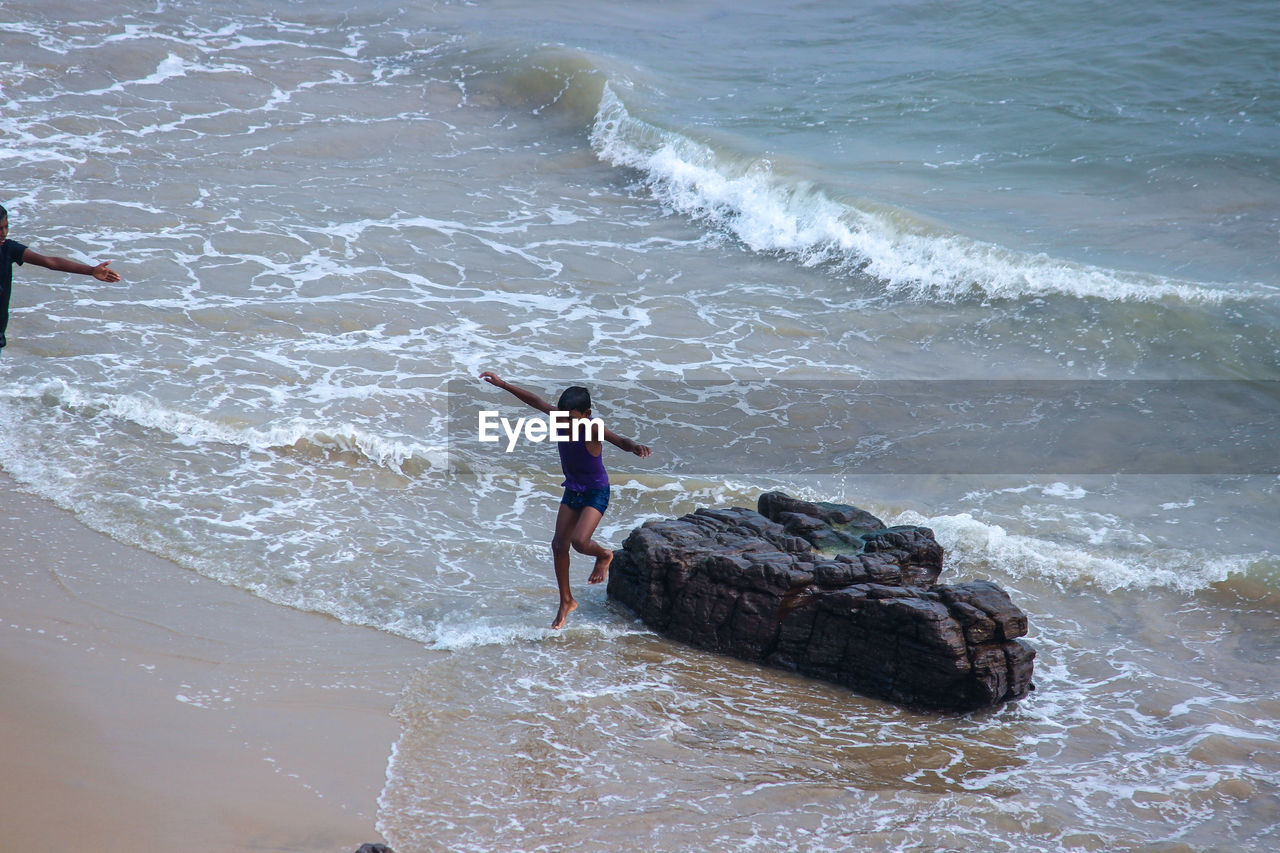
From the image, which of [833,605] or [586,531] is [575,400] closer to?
[586,531]

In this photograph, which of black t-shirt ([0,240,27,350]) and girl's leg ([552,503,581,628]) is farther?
girl's leg ([552,503,581,628])

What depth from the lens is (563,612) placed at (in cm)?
650

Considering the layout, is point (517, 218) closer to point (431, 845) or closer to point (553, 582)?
point (553, 582)

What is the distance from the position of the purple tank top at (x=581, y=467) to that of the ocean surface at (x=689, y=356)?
2.87 feet

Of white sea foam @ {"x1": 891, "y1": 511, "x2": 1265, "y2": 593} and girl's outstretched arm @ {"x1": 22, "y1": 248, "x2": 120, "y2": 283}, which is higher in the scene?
girl's outstretched arm @ {"x1": 22, "y1": 248, "x2": 120, "y2": 283}

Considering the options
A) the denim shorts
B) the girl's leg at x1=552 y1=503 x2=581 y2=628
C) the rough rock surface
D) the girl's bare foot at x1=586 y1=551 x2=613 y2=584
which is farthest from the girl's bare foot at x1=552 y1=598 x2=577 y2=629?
the denim shorts

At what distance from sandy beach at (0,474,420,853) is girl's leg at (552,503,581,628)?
0.93 meters

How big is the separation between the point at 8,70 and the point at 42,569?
15229 mm

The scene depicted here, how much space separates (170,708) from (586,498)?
2.54 m

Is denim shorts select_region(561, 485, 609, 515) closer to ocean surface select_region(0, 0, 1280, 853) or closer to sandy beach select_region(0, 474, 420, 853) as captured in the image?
ocean surface select_region(0, 0, 1280, 853)

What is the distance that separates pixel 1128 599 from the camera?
24.3 feet

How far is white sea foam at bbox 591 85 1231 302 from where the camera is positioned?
481 inches

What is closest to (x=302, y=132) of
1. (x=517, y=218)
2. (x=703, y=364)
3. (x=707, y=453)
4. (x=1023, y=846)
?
(x=517, y=218)

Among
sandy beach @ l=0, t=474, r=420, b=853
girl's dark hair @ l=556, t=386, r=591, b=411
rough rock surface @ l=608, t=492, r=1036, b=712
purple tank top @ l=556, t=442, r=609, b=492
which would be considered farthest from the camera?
purple tank top @ l=556, t=442, r=609, b=492
